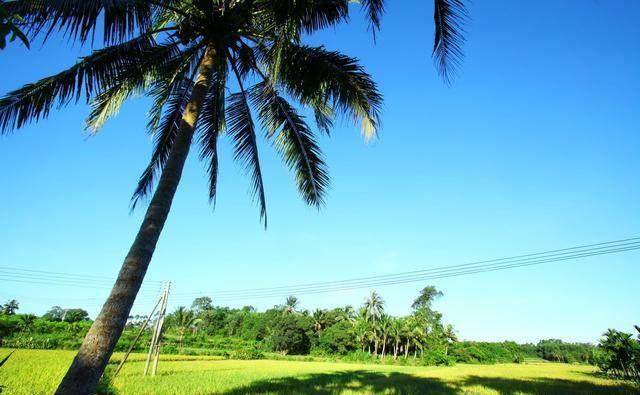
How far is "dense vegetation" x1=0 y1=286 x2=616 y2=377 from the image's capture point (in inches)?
1497

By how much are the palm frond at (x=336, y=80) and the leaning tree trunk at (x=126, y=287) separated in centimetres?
192

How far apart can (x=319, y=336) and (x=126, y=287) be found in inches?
2063

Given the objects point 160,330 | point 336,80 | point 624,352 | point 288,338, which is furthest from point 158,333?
point 288,338

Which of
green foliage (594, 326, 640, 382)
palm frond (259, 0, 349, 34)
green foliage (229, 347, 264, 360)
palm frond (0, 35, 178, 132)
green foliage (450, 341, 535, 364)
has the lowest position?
green foliage (229, 347, 264, 360)

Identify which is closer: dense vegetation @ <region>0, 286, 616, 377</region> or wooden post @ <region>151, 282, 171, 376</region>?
wooden post @ <region>151, 282, 171, 376</region>

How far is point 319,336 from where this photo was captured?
5203 centimetres

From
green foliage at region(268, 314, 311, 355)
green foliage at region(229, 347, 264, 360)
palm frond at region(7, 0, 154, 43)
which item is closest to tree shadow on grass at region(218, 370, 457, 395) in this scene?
palm frond at region(7, 0, 154, 43)

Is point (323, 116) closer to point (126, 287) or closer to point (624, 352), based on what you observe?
point (126, 287)

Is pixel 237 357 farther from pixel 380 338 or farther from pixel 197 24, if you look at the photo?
pixel 197 24

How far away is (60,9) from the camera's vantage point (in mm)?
3600

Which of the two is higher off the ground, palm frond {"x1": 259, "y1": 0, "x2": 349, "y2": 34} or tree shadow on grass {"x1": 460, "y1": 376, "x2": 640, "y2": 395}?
palm frond {"x1": 259, "y1": 0, "x2": 349, "y2": 34}

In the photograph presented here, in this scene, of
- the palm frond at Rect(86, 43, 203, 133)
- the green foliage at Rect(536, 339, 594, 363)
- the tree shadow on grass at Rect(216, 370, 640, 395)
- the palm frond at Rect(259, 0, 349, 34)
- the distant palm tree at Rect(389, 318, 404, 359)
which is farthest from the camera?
the green foliage at Rect(536, 339, 594, 363)

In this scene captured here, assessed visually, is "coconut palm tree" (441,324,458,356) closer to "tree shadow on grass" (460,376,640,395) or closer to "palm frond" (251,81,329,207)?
"tree shadow on grass" (460,376,640,395)

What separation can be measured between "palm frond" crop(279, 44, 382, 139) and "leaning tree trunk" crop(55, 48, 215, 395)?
1916mm
